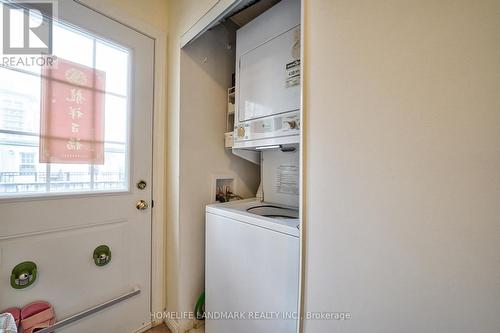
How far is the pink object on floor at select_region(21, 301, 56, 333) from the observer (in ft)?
3.25

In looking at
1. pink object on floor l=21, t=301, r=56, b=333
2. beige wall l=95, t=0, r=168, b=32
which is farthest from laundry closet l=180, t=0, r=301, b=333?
pink object on floor l=21, t=301, r=56, b=333

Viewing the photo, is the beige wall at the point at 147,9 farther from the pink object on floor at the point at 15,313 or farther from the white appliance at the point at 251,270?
the pink object on floor at the point at 15,313

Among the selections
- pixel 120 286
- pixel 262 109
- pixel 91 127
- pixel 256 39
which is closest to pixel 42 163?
pixel 91 127

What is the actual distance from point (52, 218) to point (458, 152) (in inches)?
69.0

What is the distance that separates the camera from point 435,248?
18.9 inches

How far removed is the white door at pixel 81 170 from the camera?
988 millimetres

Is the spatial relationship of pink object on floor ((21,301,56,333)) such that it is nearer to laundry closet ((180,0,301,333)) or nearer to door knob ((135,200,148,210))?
door knob ((135,200,148,210))

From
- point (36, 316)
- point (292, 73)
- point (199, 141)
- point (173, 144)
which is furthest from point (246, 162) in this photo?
point (36, 316)

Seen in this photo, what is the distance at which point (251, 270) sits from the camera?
3.43 ft

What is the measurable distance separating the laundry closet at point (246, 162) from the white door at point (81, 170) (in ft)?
1.19

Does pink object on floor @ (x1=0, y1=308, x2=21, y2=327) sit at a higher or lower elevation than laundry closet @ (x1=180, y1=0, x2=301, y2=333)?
lower

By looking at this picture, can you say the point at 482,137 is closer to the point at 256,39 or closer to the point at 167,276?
the point at 256,39

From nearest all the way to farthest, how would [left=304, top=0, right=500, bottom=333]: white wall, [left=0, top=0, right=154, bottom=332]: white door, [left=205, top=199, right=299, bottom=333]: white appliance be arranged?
[left=304, top=0, right=500, bottom=333]: white wall → [left=205, top=199, right=299, bottom=333]: white appliance → [left=0, top=0, right=154, bottom=332]: white door

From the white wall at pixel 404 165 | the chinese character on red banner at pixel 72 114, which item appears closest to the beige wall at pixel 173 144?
the chinese character on red banner at pixel 72 114
